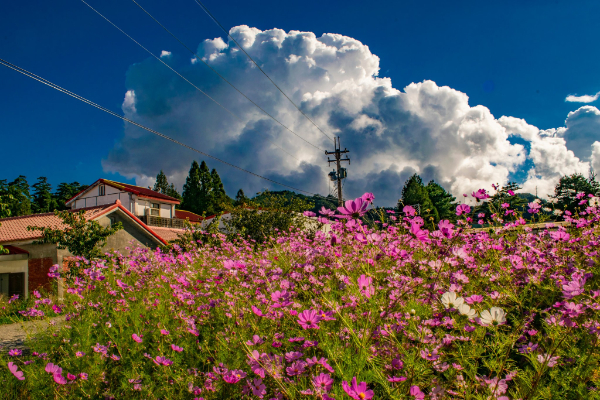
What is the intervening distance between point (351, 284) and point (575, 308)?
1130 mm

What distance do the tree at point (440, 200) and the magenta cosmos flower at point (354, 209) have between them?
42029 mm

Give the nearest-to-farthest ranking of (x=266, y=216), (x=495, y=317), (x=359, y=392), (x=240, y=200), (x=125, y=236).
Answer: (x=359, y=392), (x=495, y=317), (x=125, y=236), (x=266, y=216), (x=240, y=200)

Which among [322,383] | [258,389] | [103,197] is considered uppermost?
[103,197]

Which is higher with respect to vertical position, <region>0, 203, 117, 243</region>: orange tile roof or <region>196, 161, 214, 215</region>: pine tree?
<region>196, 161, 214, 215</region>: pine tree

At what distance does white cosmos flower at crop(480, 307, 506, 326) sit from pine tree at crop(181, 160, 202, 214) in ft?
135

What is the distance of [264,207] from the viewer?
1545 centimetres

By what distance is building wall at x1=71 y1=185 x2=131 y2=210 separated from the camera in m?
25.1

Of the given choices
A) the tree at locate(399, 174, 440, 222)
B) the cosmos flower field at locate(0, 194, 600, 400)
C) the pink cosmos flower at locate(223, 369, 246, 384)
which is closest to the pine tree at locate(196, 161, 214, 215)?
the tree at locate(399, 174, 440, 222)

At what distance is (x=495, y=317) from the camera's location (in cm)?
112

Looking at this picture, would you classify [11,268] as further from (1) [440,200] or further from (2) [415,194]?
(1) [440,200]

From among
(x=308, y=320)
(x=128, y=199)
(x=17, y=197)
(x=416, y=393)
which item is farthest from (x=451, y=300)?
(x=128, y=199)

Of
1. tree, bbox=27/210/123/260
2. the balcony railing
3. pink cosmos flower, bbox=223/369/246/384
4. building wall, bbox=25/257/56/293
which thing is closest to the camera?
pink cosmos flower, bbox=223/369/246/384

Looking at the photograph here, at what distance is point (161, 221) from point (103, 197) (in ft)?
15.9

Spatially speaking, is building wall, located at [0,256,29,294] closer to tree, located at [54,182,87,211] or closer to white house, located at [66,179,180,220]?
white house, located at [66,179,180,220]
